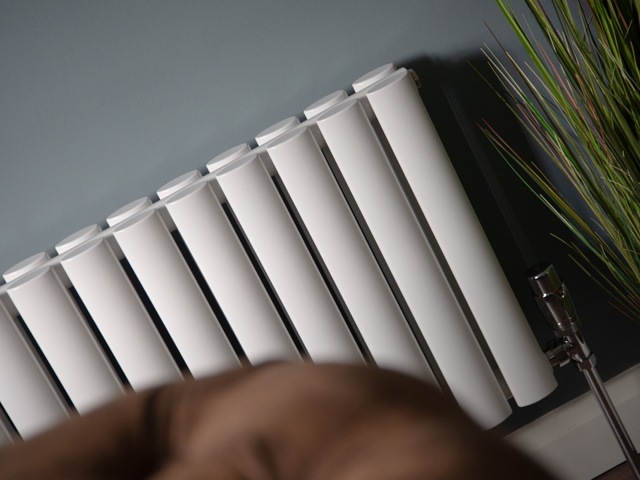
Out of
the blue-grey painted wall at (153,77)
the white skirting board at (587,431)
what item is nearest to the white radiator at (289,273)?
the blue-grey painted wall at (153,77)

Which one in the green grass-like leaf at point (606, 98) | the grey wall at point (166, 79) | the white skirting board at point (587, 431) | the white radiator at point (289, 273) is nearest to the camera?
the green grass-like leaf at point (606, 98)

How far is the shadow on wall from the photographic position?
4.33 ft

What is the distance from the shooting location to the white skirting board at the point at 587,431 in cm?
142

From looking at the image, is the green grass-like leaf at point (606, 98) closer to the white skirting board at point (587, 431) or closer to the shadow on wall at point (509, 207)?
the shadow on wall at point (509, 207)

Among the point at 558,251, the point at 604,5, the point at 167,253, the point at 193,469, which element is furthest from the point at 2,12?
the point at 193,469

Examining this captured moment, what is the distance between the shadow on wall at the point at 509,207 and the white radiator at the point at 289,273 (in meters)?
0.17

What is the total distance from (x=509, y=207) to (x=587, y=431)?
1.41 ft

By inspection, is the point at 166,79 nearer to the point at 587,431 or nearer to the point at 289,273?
the point at 289,273

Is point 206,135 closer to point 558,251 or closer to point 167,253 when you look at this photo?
point 167,253

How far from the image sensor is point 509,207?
1355 millimetres

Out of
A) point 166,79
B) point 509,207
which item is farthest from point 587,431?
point 166,79

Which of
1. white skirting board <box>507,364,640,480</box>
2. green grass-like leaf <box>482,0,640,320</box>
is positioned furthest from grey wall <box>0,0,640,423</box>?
white skirting board <box>507,364,640,480</box>

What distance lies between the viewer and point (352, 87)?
4.26 ft

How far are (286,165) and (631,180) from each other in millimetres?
460
